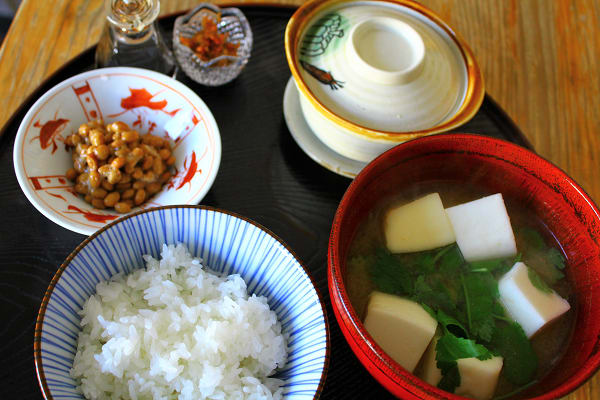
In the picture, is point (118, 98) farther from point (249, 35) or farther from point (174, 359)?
point (174, 359)

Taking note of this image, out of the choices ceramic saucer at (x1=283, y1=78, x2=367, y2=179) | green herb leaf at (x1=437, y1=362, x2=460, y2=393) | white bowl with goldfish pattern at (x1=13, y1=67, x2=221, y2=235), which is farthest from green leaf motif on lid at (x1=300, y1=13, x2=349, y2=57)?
green herb leaf at (x1=437, y1=362, x2=460, y2=393)

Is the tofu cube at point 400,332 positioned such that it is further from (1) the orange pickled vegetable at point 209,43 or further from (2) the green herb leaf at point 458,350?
(1) the orange pickled vegetable at point 209,43

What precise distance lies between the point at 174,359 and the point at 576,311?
0.79 meters

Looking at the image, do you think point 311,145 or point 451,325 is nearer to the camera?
point 451,325

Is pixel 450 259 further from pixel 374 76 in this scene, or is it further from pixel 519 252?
pixel 374 76

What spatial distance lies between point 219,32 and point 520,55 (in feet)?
3.11

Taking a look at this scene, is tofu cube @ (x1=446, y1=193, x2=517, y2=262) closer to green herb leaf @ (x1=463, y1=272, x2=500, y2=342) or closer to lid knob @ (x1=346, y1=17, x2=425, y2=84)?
green herb leaf @ (x1=463, y1=272, x2=500, y2=342)

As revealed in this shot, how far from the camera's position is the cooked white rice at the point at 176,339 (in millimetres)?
1004

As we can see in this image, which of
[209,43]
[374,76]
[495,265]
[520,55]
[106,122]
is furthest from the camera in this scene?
[520,55]

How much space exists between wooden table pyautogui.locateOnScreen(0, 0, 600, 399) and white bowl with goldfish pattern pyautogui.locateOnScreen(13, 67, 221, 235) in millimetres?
199

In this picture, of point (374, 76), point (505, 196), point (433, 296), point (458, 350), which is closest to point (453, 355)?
point (458, 350)

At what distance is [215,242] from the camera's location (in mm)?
1157

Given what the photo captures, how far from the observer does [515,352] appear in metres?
1.07

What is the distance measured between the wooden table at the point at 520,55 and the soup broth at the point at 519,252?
45 centimetres
